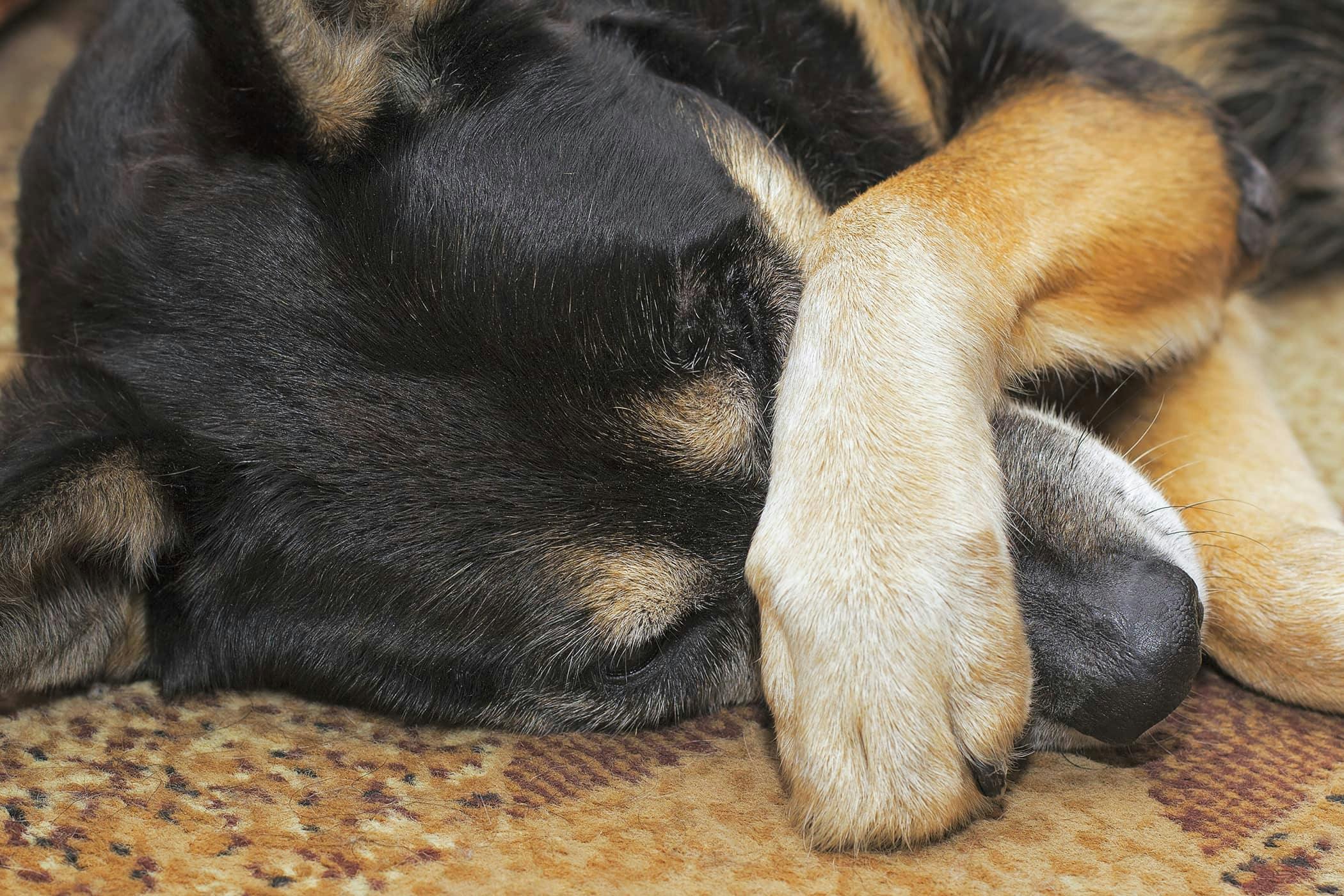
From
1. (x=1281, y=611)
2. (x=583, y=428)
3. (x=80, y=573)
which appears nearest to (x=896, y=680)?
(x=583, y=428)

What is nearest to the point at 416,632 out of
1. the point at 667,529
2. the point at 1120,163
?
the point at 667,529

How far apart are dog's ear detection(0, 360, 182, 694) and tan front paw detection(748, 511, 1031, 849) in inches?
36.9

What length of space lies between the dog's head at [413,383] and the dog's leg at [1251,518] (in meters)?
0.43

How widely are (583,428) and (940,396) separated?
47cm

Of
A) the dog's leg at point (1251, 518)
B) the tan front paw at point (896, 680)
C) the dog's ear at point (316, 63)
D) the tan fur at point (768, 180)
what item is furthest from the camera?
the tan fur at point (768, 180)

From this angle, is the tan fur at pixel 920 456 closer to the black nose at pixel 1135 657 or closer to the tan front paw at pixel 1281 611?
the black nose at pixel 1135 657

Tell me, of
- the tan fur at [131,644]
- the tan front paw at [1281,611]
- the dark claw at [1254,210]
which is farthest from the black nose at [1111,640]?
the tan fur at [131,644]

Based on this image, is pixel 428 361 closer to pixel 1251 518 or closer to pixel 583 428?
pixel 583 428

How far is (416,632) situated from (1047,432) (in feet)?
3.17

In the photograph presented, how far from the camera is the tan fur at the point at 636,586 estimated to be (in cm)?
158

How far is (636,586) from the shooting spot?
159 centimetres

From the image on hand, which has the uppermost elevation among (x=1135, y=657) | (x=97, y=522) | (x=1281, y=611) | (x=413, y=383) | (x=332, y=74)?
(x=332, y=74)

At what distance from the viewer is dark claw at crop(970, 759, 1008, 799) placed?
140 cm

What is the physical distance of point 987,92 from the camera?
87.8 inches
